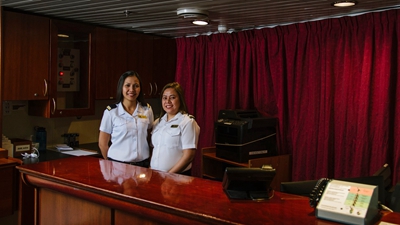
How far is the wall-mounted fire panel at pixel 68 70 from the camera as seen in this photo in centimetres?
370

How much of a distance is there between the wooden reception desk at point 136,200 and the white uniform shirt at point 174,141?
699 mm

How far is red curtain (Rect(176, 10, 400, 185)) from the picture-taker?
3.13 m

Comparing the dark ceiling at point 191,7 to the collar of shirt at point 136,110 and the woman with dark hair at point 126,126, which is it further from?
the collar of shirt at point 136,110

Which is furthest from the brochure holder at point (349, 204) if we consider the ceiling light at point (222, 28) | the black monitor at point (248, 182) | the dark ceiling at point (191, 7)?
the ceiling light at point (222, 28)

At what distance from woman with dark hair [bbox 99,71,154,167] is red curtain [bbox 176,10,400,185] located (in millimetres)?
1371

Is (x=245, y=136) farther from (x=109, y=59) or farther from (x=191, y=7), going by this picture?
(x=109, y=59)

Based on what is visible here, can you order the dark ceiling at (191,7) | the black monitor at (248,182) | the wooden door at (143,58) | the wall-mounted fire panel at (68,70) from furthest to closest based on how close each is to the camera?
1. the wooden door at (143,58)
2. the wall-mounted fire panel at (68,70)
3. the dark ceiling at (191,7)
4. the black monitor at (248,182)

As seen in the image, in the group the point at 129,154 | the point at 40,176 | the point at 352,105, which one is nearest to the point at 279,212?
the point at 40,176

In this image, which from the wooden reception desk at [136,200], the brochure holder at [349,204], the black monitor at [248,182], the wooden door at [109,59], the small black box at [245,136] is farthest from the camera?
the wooden door at [109,59]

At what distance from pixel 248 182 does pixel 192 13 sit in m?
1.90

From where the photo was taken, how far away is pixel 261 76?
4.01 m

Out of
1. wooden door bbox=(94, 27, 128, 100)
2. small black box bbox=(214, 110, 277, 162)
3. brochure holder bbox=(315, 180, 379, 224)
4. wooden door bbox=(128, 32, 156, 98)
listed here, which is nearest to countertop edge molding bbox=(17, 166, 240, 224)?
brochure holder bbox=(315, 180, 379, 224)

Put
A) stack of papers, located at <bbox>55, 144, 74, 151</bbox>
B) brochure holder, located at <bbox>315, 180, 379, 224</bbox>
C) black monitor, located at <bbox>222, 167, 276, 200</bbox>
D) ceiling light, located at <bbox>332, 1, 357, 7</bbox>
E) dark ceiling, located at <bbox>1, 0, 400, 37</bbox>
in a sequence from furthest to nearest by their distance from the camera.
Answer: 1. stack of papers, located at <bbox>55, 144, 74, 151</bbox>
2. dark ceiling, located at <bbox>1, 0, 400, 37</bbox>
3. ceiling light, located at <bbox>332, 1, 357, 7</bbox>
4. black monitor, located at <bbox>222, 167, 276, 200</bbox>
5. brochure holder, located at <bbox>315, 180, 379, 224</bbox>

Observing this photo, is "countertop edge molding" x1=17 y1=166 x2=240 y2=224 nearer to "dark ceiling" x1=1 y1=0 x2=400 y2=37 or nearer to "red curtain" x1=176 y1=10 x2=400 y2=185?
"dark ceiling" x1=1 y1=0 x2=400 y2=37
